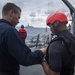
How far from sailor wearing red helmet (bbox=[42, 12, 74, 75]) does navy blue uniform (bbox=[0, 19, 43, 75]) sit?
0.19 metres

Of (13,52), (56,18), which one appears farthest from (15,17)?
(56,18)

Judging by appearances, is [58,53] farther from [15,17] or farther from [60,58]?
[15,17]

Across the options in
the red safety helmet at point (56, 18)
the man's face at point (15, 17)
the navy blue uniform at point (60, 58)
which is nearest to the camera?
the navy blue uniform at point (60, 58)

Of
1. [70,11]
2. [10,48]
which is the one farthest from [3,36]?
[70,11]

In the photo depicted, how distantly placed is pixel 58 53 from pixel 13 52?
611mm

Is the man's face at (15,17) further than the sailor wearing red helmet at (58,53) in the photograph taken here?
Yes

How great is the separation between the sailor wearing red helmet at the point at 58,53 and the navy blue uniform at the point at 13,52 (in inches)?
7.4

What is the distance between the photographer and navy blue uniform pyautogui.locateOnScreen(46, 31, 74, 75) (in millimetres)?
3594

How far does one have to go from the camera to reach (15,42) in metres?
3.85

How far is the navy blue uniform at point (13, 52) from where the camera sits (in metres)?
3.85

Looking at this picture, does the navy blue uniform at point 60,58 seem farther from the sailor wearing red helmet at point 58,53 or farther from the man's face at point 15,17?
the man's face at point 15,17

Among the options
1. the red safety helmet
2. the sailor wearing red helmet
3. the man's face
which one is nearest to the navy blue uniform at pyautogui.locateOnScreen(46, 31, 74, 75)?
the sailor wearing red helmet

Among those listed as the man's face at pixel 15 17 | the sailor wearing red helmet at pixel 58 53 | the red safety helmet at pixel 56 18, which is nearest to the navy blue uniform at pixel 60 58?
the sailor wearing red helmet at pixel 58 53

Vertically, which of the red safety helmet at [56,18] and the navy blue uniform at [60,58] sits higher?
the red safety helmet at [56,18]
